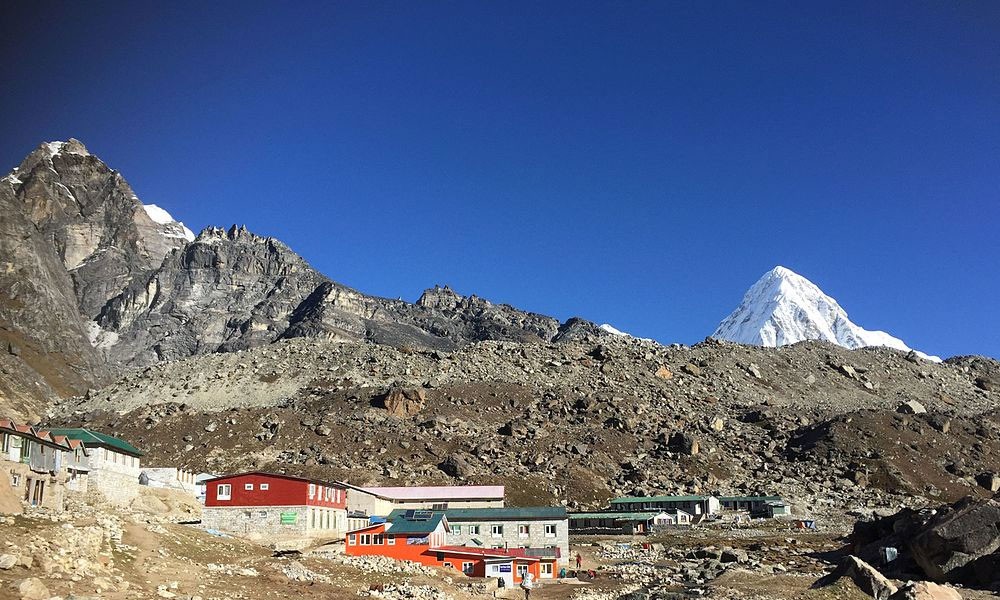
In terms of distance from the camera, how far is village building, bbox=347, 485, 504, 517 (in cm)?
9100

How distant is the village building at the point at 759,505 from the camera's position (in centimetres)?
10056

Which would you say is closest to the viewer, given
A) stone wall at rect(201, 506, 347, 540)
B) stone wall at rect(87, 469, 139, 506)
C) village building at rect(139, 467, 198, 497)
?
stone wall at rect(201, 506, 347, 540)

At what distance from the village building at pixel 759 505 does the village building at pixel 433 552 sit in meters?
45.9

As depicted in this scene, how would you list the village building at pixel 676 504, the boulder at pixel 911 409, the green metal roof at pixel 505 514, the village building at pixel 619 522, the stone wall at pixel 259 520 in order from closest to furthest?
1. the stone wall at pixel 259 520
2. the green metal roof at pixel 505 514
3. the village building at pixel 619 522
4. the village building at pixel 676 504
5. the boulder at pixel 911 409

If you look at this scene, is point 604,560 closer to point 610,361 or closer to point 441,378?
point 441,378

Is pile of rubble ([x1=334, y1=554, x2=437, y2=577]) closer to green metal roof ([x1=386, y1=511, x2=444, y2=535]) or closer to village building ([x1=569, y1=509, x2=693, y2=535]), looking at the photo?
green metal roof ([x1=386, y1=511, x2=444, y2=535])

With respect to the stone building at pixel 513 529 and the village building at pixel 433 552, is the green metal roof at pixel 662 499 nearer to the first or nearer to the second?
the stone building at pixel 513 529

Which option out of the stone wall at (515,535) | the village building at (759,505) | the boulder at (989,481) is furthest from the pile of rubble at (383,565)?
the boulder at (989,481)

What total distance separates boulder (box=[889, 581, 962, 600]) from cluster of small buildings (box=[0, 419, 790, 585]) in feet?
95.4

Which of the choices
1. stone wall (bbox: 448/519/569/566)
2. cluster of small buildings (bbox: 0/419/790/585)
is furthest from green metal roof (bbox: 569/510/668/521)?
stone wall (bbox: 448/519/569/566)

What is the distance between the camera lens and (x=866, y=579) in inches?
1502

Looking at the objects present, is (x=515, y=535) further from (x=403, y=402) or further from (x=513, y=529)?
(x=403, y=402)

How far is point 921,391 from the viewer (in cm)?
17550

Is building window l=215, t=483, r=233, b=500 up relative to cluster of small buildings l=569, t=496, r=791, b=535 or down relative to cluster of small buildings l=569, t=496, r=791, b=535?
up
